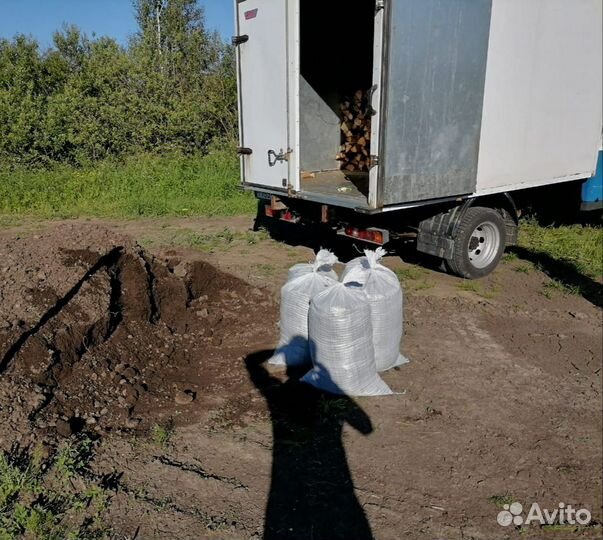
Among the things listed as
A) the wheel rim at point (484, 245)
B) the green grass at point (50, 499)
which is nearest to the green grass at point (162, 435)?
the green grass at point (50, 499)

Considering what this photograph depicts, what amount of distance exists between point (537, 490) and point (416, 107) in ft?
11.2

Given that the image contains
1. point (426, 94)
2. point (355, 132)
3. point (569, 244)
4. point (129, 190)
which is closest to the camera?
point (426, 94)

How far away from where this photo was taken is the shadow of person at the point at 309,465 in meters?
2.64

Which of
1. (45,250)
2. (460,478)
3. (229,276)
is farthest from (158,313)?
(460,478)

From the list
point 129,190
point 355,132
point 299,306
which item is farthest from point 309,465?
point 129,190

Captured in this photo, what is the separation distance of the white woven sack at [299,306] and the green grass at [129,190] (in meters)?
6.40

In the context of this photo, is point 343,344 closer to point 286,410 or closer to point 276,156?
point 286,410

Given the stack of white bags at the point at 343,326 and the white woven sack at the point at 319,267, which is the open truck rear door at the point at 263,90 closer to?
the white woven sack at the point at 319,267

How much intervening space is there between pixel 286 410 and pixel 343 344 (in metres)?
0.59

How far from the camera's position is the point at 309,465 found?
10.2 ft

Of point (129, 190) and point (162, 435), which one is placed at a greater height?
point (162, 435)

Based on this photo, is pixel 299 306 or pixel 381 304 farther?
pixel 299 306

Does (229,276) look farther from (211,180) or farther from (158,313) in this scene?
(211,180)

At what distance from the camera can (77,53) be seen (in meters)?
14.0
